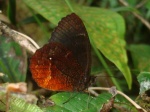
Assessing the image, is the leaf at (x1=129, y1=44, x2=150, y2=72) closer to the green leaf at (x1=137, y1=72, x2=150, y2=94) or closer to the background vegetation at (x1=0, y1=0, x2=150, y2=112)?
→ the background vegetation at (x1=0, y1=0, x2=150, y2=112)

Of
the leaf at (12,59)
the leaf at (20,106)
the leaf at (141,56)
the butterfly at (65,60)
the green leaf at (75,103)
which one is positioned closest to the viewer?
the leaf at (20,106)

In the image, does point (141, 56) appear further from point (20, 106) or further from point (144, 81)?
point (20, 106)

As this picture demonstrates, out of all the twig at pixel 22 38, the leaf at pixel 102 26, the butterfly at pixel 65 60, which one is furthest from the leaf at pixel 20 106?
the leaf at pixel 102 26

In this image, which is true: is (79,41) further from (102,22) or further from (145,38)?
(145,38)

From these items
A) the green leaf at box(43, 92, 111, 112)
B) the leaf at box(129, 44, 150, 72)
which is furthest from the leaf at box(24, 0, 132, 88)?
the leaf at box(129, 44, 150, 72)

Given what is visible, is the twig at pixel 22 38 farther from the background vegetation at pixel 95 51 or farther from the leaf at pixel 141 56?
the leaf at pixel 141 56

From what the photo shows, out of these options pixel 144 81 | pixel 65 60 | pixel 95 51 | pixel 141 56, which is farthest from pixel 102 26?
pixel 141 56
